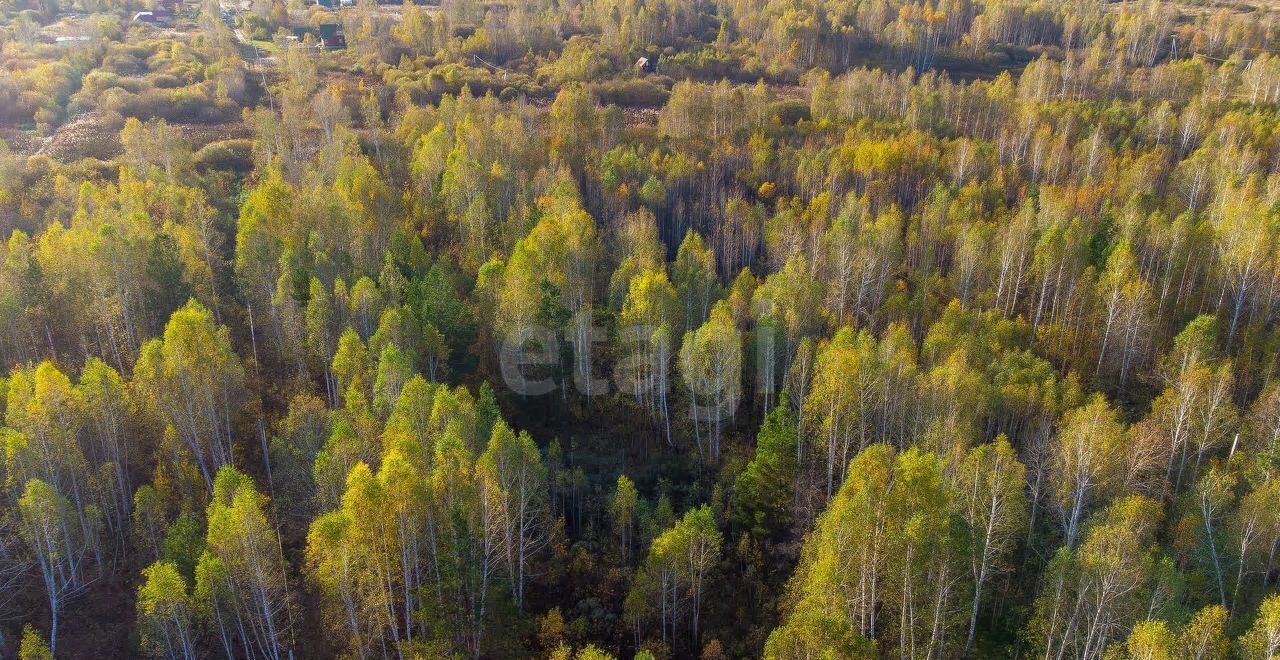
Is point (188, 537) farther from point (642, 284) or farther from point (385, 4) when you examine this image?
point (385, 4)

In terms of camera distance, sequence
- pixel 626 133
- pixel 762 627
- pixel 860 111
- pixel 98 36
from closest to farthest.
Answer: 1. pixel 762 627
2. pixel 626 133
3. pixel 860 111
4. pixel 98 36

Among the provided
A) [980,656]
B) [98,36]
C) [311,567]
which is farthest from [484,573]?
[98,36]

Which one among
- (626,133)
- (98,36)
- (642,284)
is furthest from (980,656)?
(98,36)

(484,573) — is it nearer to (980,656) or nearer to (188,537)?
(188,537)

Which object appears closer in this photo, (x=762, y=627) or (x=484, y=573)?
(x=484, y=573)

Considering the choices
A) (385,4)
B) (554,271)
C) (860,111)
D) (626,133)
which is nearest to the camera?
(554,271)

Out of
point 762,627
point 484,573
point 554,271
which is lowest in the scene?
point 762,627

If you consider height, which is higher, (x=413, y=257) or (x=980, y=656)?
(x=413, y=257)
